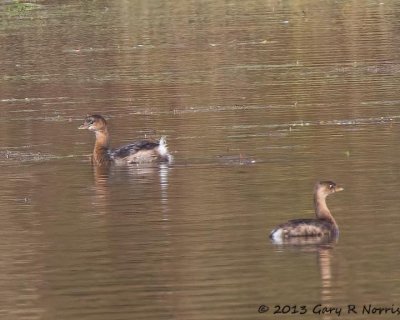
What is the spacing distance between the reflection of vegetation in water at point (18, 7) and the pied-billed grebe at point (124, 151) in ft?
115

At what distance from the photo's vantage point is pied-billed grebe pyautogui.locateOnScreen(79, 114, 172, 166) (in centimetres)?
2566

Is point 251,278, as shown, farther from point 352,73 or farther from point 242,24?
point 242,24

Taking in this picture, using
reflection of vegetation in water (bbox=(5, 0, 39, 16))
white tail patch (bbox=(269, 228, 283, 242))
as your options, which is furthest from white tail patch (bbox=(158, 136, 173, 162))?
reflection of vegetation in water (bbox=(5, 0, 39, 16))

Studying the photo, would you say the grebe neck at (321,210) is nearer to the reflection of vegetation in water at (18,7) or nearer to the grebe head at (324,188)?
the grebe head at (324,188)

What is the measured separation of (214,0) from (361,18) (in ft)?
47.6

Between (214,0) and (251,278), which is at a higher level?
(251,278)

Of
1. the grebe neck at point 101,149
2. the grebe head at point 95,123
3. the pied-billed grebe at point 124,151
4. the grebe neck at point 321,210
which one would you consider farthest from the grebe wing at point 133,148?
the grebe neck at point 321,210

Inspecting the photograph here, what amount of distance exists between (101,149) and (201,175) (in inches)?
132

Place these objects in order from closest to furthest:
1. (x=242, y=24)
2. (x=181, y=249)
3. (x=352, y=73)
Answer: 1. (x=181, y=249)
2. (x=352, y=73)
3. (x=242, y=24)

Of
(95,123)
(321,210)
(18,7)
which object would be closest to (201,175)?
(95,123)

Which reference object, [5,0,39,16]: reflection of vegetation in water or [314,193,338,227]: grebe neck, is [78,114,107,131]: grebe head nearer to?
[314,193,338,227]: grebe neck

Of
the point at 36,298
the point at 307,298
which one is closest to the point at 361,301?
the point at 307,298

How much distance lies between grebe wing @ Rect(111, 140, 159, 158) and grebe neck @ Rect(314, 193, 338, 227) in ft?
22.3

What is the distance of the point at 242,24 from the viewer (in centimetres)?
5259
